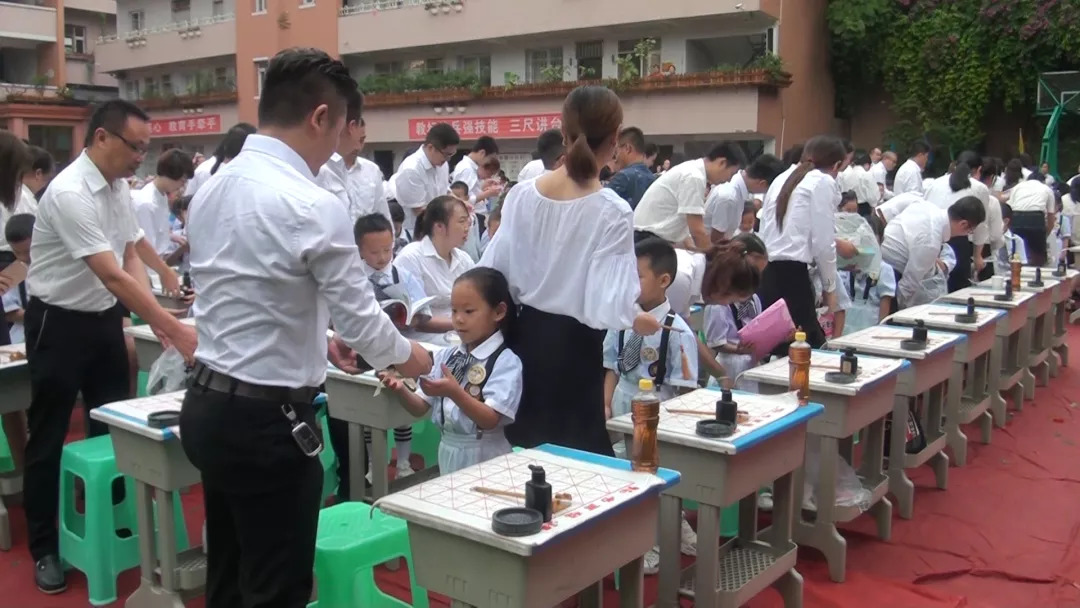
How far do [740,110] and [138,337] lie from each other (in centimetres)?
1236

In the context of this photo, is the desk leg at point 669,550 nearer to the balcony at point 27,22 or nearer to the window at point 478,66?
the window at point 478,66

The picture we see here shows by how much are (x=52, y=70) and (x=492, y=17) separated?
15067 millimetres

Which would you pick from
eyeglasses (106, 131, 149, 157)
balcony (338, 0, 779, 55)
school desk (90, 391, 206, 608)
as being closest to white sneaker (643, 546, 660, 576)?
school desk (90, 391, 206, 608)

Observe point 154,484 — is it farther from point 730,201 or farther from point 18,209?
point 730,201

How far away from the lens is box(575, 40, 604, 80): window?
1759cm

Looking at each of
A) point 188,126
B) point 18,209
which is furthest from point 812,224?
point 188,126

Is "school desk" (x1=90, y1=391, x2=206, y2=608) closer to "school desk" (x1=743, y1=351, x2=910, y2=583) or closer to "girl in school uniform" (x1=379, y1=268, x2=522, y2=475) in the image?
"girl in school uniform" (x1=379, y1=268, x2=522, y2=475)

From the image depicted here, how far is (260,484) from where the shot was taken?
6.70 ft

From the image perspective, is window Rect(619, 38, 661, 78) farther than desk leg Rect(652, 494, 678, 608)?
Yes

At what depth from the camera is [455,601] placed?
2.09 m

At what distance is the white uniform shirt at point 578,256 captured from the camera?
2732mm

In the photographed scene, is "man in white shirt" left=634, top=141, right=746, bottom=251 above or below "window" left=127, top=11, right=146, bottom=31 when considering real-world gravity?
below

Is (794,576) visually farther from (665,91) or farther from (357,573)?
(665,91)

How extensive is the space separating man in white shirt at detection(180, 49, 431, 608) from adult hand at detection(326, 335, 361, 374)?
439mm
